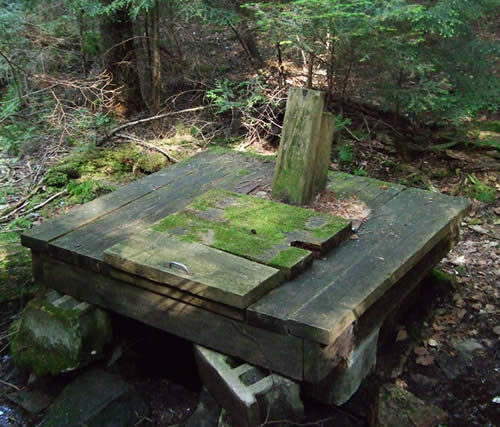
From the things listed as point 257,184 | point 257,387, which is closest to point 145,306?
point 257,387

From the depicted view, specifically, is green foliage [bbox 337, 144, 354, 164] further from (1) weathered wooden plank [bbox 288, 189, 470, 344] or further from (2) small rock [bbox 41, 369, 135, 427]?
(2) small rock [bbox 41, 369, 135, 427]

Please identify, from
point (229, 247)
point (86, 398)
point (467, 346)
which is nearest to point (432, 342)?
point (467, 346)

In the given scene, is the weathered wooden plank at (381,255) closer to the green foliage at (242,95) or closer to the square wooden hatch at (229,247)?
the square wooden hatch at (229,247)

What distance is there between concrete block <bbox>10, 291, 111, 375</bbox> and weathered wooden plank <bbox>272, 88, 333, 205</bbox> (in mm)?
1478

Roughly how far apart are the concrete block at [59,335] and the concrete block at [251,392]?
862 millimetres

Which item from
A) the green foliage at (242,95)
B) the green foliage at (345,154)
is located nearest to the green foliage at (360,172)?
the green foliage at (345,154)

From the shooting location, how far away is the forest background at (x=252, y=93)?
5336 mm

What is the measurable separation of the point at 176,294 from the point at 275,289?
54cm

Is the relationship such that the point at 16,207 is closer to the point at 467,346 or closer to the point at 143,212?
the point at 143,212

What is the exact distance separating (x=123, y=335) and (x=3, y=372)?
841mm

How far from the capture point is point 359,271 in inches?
119

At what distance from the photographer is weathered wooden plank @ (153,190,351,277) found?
3.05 m

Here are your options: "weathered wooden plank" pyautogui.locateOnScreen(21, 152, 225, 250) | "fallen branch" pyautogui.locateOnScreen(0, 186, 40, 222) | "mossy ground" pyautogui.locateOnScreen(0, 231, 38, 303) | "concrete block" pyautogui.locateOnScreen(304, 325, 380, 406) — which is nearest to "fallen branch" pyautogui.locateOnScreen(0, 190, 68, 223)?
"fallen branch" pyautogui.locateOnScreen(0, 186, 40, 222)

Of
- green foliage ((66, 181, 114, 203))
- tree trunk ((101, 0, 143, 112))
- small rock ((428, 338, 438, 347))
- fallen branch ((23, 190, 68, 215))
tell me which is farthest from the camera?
tree trunk ((101, 0, 143, 112))
